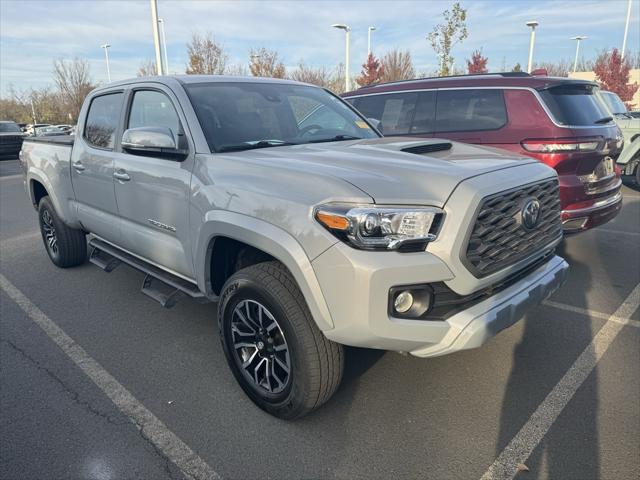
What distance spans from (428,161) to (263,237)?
0.99 metres

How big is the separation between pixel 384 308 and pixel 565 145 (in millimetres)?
Answer: 3556

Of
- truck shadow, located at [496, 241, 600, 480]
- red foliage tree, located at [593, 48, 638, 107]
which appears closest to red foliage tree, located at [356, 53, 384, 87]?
red foliage tree, located at [593, 48, 638, 107]

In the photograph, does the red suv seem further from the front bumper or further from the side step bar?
the front bumper

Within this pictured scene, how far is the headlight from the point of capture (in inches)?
86.5

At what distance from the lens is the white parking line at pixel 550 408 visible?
237cm

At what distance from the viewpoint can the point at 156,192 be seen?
337 centimetres

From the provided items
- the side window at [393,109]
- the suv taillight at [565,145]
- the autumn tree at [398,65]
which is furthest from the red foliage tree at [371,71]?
the suv taillight at [565,145]

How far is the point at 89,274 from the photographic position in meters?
5.36

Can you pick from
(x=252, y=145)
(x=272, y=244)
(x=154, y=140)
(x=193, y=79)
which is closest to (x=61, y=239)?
(x=193, y=79)

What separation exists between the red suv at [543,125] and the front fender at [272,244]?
2246 mm

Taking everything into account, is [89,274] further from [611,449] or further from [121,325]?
[611,449]

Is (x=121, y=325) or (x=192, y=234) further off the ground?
(x=192, y=234)

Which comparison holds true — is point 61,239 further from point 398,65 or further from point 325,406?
point 398,65

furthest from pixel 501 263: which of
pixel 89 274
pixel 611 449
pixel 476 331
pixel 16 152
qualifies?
pixel 16 152
